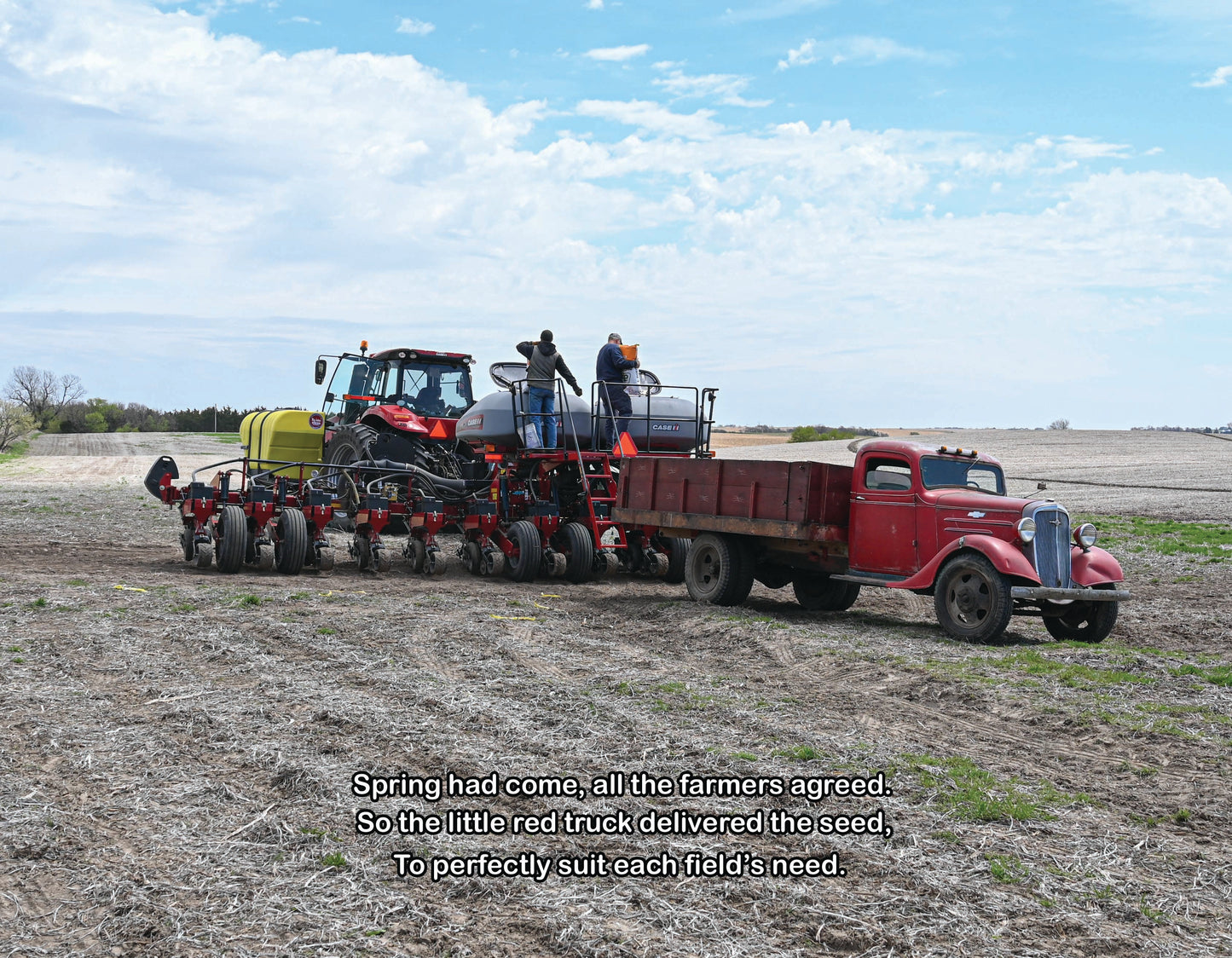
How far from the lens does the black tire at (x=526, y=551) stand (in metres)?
15.1

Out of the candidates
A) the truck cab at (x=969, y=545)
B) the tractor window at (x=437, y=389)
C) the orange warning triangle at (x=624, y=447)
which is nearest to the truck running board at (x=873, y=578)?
the truck cab at (x=969, y=545)

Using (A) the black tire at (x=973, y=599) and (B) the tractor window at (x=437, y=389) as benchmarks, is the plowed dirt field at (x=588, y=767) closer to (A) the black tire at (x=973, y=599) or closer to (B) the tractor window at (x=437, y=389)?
(A) the black tire at (x=973, y=599)

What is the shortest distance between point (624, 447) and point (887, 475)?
200 inches

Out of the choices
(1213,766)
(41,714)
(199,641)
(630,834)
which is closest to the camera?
(630,834)

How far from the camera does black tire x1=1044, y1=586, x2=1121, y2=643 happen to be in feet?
36.0

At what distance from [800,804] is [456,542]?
14.1m

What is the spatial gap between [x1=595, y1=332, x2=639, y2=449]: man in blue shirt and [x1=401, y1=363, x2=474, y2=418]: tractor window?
4465 millimetres

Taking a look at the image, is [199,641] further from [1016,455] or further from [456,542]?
[1016,455]

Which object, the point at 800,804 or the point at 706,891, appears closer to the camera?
the point at 706,891

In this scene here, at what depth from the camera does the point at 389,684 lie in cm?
825

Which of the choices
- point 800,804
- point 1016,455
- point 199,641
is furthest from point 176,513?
point 1016,455

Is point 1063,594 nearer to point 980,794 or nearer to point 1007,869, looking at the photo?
point 980,794

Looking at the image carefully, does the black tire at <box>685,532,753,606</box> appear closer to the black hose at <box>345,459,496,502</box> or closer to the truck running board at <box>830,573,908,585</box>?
the truck running board at <box>830,573,908,585</box>

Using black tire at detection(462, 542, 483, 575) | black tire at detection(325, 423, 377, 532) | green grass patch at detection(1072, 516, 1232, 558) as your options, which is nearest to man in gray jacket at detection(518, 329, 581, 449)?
black tire at detection(462, 542, 483, 575)
